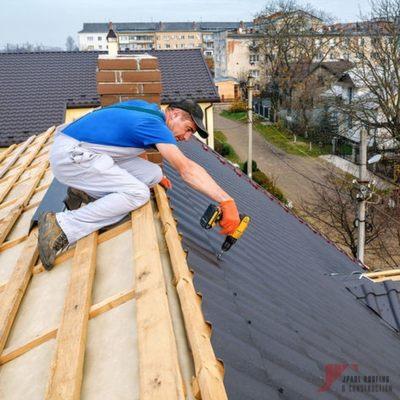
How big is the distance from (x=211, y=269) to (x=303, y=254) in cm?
277

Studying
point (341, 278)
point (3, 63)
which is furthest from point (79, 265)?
point (3, 63)

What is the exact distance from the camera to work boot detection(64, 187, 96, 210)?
3.70m

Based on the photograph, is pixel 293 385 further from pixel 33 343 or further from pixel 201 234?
pixel 201 234

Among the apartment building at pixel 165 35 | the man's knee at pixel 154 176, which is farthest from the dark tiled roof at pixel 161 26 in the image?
the man's knee at pixel 154 176

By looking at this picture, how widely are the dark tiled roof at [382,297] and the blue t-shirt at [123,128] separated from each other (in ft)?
10.8

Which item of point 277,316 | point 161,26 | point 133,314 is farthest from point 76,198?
point 161,26

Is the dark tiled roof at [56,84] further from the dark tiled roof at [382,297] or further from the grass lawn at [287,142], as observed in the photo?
the grass lawn at [287,142]

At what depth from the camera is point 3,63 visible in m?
17.1

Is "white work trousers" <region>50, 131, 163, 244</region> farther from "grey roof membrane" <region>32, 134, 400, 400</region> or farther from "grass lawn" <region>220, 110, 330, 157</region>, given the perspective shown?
"grass lawn" <region>220, 110, 330, 157</region>

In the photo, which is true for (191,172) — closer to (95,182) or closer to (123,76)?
(95,182)

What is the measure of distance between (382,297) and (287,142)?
33009mm

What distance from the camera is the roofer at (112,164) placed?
3.18 metres

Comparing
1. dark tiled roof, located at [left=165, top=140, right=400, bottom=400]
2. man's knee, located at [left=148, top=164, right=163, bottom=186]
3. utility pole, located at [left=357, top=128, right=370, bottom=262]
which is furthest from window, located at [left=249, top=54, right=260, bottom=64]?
→ man's knee, located at [left=148, top=164, right=163, bottom=186]

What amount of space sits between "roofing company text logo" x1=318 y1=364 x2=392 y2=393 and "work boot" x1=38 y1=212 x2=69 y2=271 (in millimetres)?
2057
